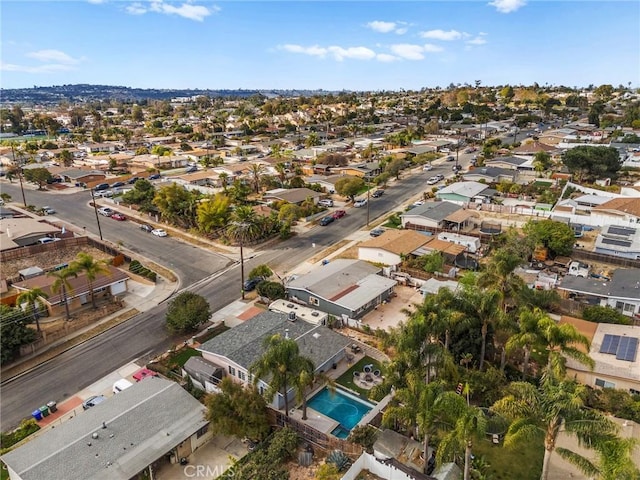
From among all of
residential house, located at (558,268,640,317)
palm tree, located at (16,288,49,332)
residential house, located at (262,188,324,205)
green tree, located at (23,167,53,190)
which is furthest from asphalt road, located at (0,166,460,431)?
green tree, located at (23,167,53,190)

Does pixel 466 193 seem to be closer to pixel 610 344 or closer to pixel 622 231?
pixel 622 231

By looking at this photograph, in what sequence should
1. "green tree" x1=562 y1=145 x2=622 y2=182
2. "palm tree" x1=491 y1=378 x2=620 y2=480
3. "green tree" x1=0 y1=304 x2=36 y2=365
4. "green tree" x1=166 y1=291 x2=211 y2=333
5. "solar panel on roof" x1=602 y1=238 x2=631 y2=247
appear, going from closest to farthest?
"palm tree" x1=491 y1=378 x2=620 y2=480 < "green tree" x1=0 y1=304 x2=36 y2=365 < "green tree" x1=166 y1=291 x2=211 y2=333 < "solar panel on roof" x1=602 y1=238 x2=631 y2=247 < "green tree" x1=562 y1=145 x2=622 y2=182

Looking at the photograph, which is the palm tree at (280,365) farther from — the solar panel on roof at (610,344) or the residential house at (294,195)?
the residential house at (294,195)

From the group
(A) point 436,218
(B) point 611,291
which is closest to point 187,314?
(A) point 436,218

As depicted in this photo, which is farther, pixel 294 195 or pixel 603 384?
pixel 294 195

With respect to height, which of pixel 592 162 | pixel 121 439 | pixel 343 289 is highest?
pixel 592 162

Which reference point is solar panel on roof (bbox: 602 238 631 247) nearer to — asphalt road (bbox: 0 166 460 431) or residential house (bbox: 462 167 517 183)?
asphalt road (bbox: 0 166 460 431)

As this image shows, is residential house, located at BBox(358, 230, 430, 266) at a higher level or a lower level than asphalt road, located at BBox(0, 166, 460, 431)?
higher
